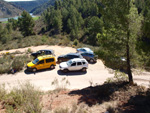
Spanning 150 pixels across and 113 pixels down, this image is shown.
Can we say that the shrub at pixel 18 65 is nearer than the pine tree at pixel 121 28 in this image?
No

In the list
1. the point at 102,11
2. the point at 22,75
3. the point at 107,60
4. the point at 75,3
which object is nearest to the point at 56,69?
the point at 22,75

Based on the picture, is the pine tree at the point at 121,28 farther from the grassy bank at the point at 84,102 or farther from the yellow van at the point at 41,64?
the yellow van at the point at 41,64

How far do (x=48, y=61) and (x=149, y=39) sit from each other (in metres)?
11.7

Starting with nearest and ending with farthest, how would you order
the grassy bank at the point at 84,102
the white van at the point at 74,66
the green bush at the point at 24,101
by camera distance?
the green bush at the point at 24,101 → the grassy bank at the point at 84,102 → the white van at the point at 74,66

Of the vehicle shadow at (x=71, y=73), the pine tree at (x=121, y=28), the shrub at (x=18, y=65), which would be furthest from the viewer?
the shrub at (x=18, y=65)

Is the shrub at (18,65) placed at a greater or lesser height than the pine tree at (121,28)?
lesser

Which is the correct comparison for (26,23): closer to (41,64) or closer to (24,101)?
(41,64)

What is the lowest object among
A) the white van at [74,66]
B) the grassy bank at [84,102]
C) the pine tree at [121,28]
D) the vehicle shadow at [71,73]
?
the vehicle shadow at [71,73]

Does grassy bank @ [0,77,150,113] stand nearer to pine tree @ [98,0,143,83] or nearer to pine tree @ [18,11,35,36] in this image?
pine tree @ [98,0,143,83]

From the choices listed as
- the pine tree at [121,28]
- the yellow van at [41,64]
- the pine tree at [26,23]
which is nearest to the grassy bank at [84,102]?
the pine tree at [121,28]

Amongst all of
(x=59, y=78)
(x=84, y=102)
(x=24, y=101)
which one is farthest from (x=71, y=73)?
(x=24, y=101)

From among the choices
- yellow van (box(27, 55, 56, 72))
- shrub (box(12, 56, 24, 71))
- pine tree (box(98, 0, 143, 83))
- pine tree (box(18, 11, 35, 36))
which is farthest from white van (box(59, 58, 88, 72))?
pine tree (box(18, 11, 35, 36))

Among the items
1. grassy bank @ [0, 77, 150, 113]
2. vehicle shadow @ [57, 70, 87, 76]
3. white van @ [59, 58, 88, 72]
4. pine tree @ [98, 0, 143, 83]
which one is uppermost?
pine tree @ [98, 0, 143, 83]

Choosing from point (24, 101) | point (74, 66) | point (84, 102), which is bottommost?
point (74, 66)
